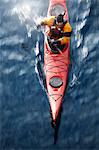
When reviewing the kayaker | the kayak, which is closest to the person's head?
the kayaker

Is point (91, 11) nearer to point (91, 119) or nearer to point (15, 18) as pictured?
point (15, 18)

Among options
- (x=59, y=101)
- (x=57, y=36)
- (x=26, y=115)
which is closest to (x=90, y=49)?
(x=57, y=36)

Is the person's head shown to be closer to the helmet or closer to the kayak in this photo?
the helmet

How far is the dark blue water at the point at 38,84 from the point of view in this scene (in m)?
4.65

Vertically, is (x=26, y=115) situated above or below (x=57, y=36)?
below

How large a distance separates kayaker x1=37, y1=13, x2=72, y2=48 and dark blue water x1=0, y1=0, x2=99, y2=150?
0.27 m

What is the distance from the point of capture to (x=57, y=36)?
476 cm

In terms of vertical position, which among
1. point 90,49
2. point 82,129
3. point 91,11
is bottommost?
point 82,129

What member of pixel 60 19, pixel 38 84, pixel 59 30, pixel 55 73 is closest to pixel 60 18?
pixel 60 19

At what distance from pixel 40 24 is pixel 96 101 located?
113 centimetres

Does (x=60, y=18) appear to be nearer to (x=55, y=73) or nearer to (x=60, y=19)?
(x=60, y=19)

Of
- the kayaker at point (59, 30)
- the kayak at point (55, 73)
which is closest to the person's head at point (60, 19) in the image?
the kayaker at point (59, 30)

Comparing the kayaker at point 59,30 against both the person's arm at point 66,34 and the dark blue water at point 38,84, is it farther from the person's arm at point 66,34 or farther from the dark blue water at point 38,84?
the dark blue water at point 38,84

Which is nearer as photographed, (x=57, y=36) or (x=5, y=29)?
(x=57, y=36)
